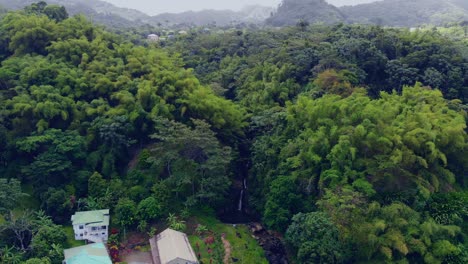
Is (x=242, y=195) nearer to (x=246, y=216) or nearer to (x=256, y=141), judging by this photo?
(x=246, y=216)

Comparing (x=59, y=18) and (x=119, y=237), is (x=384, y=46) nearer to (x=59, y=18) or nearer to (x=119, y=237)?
(x=119, y=237)

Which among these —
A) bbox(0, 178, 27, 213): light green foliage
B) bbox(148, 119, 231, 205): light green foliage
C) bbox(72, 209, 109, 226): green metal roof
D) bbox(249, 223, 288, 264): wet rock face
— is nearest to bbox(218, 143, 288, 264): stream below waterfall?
bbox(249, 223, 288, 264): wet rock face

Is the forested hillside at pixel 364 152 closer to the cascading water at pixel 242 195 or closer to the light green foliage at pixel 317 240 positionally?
the light green foliage at pixel 317 240

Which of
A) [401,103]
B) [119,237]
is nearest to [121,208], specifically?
[119,237]

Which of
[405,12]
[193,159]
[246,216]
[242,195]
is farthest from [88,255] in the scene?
[405,12]

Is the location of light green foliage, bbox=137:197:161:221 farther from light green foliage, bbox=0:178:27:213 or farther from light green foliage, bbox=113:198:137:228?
light green foliage, bbox=0:178:27:213

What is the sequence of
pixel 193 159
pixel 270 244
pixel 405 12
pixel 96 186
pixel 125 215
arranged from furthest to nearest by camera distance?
pixel 405 12 < pixel 193 159 < pixel 96 186 < pixel 270 244 < pixel 125 215
